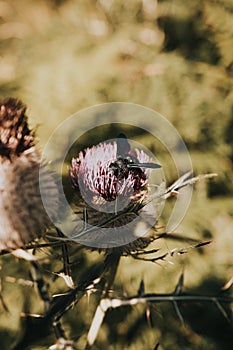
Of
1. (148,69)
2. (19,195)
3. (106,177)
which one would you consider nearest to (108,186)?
(106,177)

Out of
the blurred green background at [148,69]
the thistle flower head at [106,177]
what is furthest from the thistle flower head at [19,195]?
the blurred green background at [148,69]

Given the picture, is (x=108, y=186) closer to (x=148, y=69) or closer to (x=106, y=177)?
(x=106, y=177)

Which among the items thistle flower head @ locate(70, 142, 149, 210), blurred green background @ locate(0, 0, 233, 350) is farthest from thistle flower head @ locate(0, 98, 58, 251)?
blurred green background @ locate(0, 0, 233, 350)

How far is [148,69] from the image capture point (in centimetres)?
123

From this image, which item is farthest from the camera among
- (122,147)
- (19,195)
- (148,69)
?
(148,69)

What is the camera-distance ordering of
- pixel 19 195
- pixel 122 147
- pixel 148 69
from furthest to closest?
pixel 148 69 < pixel 122 147 < pixel 19 195

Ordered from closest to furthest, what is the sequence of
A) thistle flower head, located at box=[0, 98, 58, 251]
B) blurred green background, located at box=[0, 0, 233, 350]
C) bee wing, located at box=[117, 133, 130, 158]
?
1. thistle flower head, located at box=[0, 98, 58, 251]
2. bee wing, located at box=[117, 133, 130, 158]
3. blurred green background, located at box=[0, 0, 233, 350]

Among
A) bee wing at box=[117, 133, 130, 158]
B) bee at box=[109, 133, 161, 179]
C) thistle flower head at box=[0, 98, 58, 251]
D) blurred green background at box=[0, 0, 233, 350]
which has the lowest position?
thistle flower head at box=[0, 98, 58, 251]

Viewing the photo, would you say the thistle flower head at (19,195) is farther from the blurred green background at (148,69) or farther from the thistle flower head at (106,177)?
the blurred green background at (148,69)

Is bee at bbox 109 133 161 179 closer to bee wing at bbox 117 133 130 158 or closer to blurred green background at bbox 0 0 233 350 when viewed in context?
bee wing at bbox 117 133 130 158

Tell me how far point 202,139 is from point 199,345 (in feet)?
1.84

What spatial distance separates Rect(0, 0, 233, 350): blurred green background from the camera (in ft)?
3.67

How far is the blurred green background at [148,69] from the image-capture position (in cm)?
112

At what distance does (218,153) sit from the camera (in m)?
1.16
